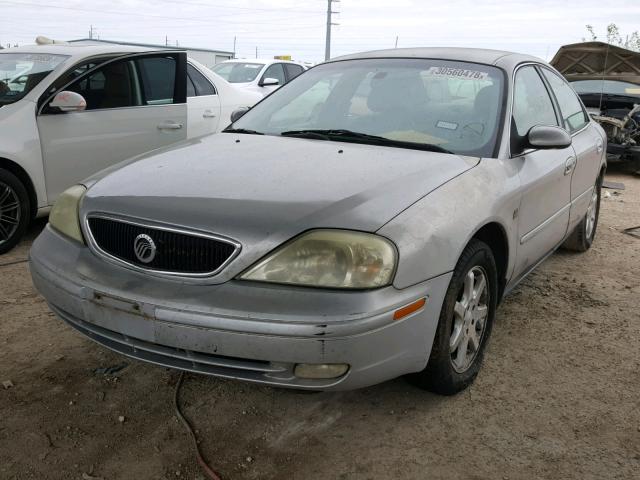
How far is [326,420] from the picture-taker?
2.51m

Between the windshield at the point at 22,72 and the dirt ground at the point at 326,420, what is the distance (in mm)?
1976

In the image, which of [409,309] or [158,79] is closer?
[409,309]

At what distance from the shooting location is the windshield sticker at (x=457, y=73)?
3.26 metres

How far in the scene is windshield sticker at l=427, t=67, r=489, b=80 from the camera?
326 cm

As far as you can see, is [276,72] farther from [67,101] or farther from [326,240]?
[326,240]

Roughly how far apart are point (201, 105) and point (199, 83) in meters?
0.27

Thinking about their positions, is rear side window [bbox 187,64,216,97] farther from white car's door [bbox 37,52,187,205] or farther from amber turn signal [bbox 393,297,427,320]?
amber turn signal [bbox 393,297,427,320]

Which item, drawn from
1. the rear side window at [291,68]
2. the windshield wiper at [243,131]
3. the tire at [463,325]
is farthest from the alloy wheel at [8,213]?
the rear side window at [291,68]

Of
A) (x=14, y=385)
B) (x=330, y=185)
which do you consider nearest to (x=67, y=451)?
(x=14, y=385)

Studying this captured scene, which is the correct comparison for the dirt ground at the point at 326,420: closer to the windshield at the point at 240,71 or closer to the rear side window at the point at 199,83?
the rear side window at the point at 199,83

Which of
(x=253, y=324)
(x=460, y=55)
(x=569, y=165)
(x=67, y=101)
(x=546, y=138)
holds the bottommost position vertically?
(x=253, y=324)

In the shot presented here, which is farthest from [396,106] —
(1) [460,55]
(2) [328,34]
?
(2) [328,34]

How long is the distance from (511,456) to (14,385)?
2.07 meters

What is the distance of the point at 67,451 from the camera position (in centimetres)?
226
